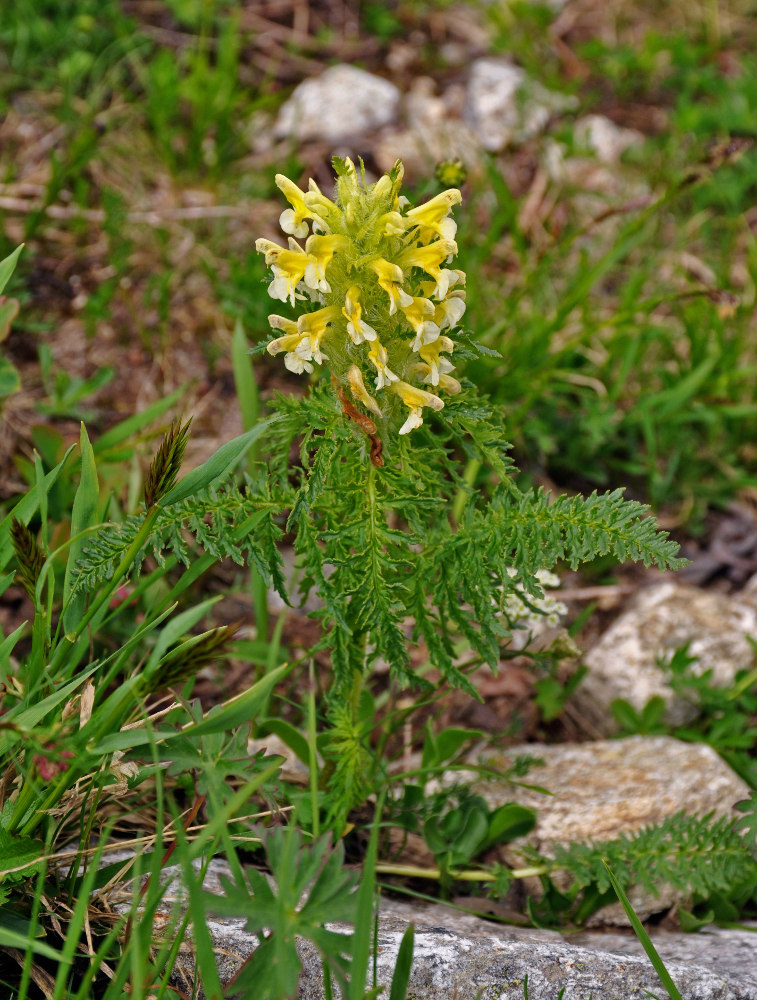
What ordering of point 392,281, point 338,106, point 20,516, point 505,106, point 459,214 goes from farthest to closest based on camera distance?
1. point 505,106
2. point 338,106
3. point 459,214
4. point 20,516
5. point 392,281

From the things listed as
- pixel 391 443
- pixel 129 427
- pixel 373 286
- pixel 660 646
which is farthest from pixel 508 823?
pixel 129 427

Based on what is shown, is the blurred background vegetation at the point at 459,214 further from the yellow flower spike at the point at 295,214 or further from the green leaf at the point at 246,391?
the yellow flower spike at the point at 295,214

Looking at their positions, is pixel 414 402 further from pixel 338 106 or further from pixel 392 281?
pixel 338 106

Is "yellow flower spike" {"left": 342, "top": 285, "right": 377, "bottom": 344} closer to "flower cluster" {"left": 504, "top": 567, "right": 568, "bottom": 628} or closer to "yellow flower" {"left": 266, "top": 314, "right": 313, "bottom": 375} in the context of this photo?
"yellow flower" {"left": 266, "top": 314, "right": 313, "bottom": 375}

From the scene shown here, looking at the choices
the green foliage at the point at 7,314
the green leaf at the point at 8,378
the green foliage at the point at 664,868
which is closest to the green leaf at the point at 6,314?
the green foliage at the point at 7,314

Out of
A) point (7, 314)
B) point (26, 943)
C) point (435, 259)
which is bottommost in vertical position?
point (26, 943)

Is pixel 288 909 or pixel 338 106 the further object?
pixel 338 106

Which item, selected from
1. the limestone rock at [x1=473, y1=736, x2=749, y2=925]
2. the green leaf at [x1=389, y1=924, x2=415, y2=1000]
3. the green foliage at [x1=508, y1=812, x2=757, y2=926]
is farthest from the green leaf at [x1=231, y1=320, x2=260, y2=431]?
the green leaf at [x1=389, y1=924, x2=415, y2=1000]
